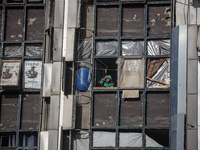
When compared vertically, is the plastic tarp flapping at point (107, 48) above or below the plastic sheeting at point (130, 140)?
above

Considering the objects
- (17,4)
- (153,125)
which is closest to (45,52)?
(17,4)

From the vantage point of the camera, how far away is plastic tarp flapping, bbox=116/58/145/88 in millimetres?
23453

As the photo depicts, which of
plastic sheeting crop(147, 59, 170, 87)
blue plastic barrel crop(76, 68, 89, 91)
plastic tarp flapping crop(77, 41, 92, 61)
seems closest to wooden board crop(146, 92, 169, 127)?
plastic sheeting crop(147, 59, 170, 87)

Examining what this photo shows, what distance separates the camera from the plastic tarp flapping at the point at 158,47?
2375 centimetres

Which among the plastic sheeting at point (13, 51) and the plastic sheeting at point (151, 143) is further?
the plastic sheeting at point (13, 51)

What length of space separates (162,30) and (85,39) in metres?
3.95

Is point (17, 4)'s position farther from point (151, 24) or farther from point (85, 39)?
point (151, 24)

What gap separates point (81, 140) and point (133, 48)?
5268mm

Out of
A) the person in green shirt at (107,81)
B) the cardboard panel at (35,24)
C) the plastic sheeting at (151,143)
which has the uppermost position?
the cardboard panel at (35,24)

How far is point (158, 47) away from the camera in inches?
938

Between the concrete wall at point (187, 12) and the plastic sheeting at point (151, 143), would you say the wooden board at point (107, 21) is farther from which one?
the plastic sheeting at point (151, 143)

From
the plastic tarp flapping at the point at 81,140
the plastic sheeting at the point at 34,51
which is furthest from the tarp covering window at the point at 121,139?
the plastic sheeting at the point at 34,51

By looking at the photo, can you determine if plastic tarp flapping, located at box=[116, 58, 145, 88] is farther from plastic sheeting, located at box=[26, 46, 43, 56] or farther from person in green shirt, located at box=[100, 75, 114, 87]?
plastic sheeting, located at box=[26, 46, 43, 56]

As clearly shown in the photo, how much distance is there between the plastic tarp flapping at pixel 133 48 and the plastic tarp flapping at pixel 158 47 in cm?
40
